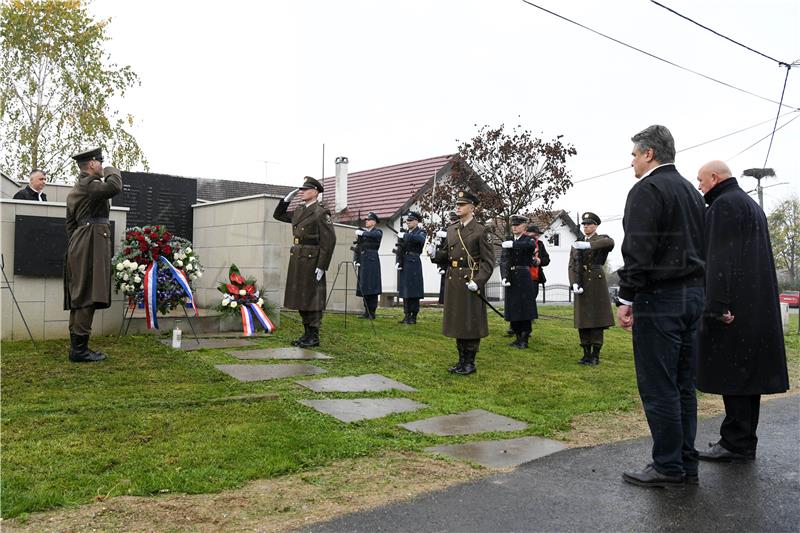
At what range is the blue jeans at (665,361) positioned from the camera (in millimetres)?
3973

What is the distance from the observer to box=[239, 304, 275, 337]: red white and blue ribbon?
9198 mm

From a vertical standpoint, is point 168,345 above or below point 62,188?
below

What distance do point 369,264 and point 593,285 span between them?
180 inches

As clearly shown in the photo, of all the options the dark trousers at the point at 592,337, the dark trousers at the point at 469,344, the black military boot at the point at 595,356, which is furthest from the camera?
the dark trousers at the point at 592,337

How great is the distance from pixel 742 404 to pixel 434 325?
7454 millimetres

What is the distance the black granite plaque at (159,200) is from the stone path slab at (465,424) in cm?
770

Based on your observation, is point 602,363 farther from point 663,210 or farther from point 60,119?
point 60,119

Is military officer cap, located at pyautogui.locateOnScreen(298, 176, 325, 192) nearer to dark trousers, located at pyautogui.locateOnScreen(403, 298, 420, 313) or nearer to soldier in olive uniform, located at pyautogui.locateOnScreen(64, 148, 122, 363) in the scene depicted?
soldier in olive uniform, located at pyautogui.locateOnScreen(64, 148, 122, 363)

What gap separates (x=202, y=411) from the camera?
5176mm

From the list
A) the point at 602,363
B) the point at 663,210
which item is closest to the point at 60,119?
the point at 602,363

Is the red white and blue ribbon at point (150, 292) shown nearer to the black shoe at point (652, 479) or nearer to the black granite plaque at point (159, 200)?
the black granite plaque at point (159, 200)

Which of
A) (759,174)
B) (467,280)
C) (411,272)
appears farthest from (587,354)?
(759,174)

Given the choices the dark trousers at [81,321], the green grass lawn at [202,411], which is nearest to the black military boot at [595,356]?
the green grass lawn at [202,411]

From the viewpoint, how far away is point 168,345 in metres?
7.84
